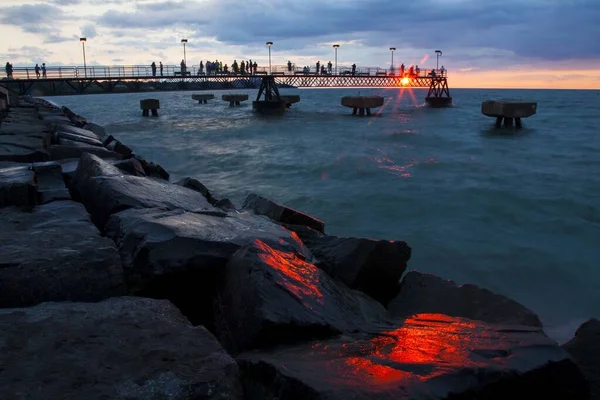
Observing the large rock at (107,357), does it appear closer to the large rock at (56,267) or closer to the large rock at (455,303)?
the large rock at (56,267)

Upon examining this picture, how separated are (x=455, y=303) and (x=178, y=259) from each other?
2.88 meters

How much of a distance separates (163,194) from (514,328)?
3779 millimetres

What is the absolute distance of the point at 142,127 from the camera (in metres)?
38.5

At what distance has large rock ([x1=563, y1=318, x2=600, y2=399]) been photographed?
3.18m

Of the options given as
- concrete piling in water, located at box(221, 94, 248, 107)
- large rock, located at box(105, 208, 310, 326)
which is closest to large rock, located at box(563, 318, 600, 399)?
large rock, located at box(105, 208, 310, 326)

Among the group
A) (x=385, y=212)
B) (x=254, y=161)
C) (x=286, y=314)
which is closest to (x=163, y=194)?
(x=286, y=314)

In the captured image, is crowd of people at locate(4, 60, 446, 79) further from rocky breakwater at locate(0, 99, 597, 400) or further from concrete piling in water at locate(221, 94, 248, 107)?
→ rocky breakwater at locate(0, 99, 597, 400)

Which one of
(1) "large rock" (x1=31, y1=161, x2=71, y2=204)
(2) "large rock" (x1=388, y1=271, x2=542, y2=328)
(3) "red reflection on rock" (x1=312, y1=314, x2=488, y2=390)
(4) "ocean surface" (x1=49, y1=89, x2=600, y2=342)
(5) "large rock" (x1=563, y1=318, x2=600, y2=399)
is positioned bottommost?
(4) "ocean surface" (x1=49, y1=89, x2=600, y2=342)

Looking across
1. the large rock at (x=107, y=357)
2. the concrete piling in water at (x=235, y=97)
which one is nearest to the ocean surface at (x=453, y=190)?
the large rock at (x=107, y=357)

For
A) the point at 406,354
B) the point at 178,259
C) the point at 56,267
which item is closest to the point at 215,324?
the point at 178,259

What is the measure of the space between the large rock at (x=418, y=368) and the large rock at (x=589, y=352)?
0.49m

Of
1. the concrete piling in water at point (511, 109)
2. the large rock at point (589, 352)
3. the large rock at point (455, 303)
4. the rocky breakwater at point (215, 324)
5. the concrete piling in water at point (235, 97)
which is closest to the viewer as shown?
the rocky breakwater at point (215, 324)

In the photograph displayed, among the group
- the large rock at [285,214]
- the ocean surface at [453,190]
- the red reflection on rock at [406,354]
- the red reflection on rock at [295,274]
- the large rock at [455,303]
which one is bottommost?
the ocean surface at [453,190]

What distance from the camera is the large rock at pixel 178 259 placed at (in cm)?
332
